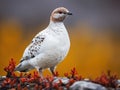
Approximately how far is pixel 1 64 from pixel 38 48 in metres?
9.26

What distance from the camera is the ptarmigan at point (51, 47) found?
18.7 m

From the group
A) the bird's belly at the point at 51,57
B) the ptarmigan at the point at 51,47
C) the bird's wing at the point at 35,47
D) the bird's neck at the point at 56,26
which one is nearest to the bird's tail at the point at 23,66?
the ptarmigan at the point at 51,47

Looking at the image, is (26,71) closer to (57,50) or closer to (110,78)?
(57,50)

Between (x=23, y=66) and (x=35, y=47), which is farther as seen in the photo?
(x=23, y=66)

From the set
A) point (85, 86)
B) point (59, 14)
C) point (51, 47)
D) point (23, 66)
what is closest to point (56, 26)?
point (59, 14)

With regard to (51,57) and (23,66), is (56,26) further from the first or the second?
(23,66)

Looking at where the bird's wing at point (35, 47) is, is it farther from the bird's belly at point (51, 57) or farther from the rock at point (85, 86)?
the rock at point (85, 86)

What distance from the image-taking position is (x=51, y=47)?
736 inches

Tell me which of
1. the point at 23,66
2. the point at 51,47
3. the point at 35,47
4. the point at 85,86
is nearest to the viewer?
the point at 85,86

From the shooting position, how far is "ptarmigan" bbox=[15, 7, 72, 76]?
18703 millimetres

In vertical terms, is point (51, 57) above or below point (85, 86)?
above

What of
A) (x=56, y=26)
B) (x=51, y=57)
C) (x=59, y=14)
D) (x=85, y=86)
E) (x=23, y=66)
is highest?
(x=59, y=14)

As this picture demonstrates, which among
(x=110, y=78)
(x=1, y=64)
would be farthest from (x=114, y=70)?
(x=110, y=78)

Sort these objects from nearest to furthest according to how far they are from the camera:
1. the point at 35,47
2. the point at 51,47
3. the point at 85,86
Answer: the point at 85,86
the point at 51,47
the point at 35,47
